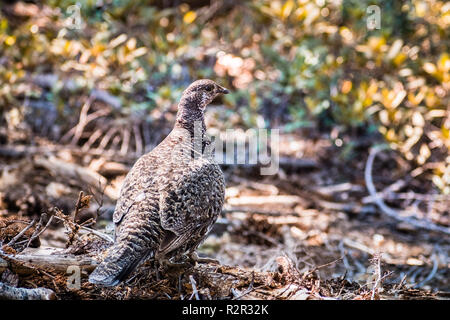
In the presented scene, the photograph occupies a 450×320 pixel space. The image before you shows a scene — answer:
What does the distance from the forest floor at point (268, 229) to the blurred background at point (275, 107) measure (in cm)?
3

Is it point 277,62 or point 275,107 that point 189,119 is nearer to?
point 277,62

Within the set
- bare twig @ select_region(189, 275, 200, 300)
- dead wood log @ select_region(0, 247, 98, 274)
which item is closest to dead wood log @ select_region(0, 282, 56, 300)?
dead wood log @ select_region(0, 247, 98, 274)

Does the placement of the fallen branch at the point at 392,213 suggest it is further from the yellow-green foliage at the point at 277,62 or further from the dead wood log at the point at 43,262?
the dead wood log at the point at 43,262

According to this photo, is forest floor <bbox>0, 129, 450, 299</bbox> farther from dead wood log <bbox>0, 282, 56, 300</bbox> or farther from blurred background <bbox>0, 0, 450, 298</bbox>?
dead wood log <bbox>0, 282, 56, 300</bbox>

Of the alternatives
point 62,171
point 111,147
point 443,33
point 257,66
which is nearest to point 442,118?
point 443,33

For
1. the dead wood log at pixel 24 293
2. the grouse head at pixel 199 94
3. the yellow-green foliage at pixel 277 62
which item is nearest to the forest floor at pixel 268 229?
the dead wood log at pixel 24 293

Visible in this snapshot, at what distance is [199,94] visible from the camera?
5.33 metres

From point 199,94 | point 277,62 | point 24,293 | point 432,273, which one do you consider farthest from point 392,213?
point 24,293

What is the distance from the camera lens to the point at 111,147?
9172 mm

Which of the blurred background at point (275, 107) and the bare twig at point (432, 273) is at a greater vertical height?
the blurred background at point (275, 107)

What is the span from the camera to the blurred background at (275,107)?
307 inches

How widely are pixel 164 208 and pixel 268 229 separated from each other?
11.7ft

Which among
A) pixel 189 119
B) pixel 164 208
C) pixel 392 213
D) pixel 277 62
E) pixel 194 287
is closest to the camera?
pixel 194 287
